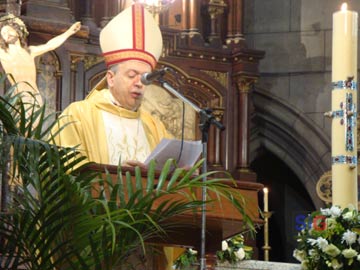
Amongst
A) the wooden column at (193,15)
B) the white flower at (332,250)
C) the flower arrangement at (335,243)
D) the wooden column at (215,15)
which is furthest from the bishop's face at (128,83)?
the wooden column at (215,15)

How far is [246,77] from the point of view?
416 inches

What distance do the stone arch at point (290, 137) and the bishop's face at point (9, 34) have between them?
346 cm

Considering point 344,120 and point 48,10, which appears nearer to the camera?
point 344,120

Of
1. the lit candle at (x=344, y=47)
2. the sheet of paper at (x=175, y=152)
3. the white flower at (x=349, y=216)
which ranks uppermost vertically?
the lit candle at (x=344, y=47)

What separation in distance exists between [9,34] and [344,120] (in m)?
4.00

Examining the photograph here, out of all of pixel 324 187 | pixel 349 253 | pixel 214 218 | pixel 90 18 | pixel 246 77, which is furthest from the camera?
pixel 246 77

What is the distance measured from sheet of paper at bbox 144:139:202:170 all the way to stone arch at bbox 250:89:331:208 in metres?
6.61

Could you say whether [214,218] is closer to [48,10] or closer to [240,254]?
[240,254]

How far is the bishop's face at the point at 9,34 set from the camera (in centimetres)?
891

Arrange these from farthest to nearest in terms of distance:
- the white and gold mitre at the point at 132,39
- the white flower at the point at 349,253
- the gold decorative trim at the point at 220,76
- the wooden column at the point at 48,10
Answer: the gold decorative trim at the point at 220,76
the wooden column at the point at 48,10
the white and gold mitre at the point at 132,39
the white flower at the point at 349,253

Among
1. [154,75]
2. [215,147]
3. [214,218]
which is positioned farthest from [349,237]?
[215,147]

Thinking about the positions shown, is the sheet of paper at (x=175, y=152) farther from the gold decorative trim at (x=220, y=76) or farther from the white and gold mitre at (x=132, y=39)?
the gold decorative trim at (x=220, y=76)

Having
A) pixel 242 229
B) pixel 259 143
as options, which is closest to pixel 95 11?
pixel 259 143

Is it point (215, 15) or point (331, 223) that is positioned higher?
point (215, 15)
